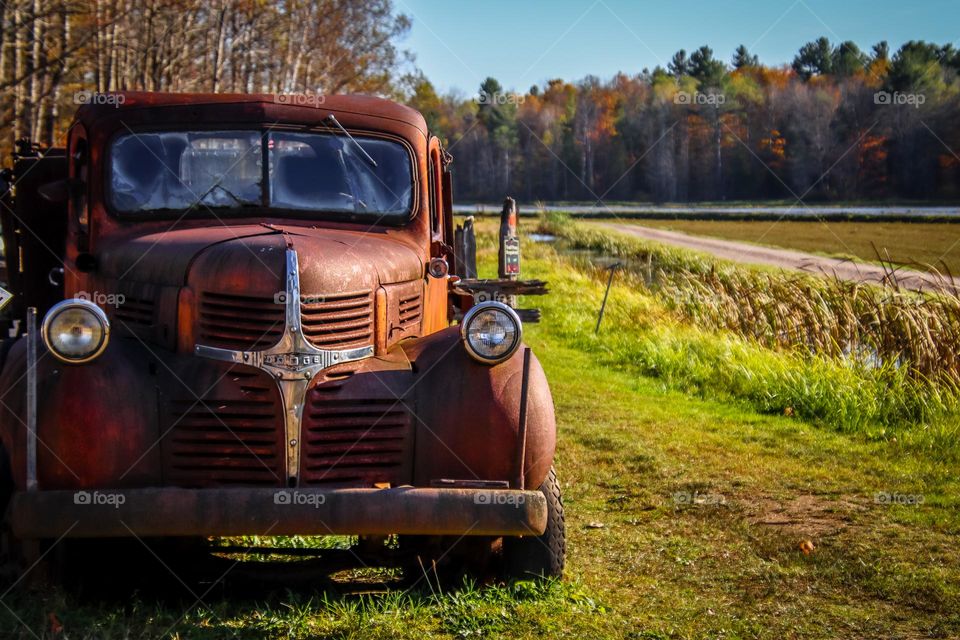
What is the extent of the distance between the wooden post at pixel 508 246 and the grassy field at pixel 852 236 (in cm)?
2130

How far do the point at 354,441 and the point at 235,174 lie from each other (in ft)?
6.77

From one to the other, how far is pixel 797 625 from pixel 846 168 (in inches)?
2542

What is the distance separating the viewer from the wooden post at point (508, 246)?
7348mm

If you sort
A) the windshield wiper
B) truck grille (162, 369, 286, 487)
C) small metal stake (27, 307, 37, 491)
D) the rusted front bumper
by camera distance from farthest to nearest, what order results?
the windshield wiper, truck grille (162, 369, 286, 487), small metal stake (27, 307, 37, 491), the rusted front bumper

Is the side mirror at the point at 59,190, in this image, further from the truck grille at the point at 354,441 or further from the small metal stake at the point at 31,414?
the truck grille at the point at 354,441

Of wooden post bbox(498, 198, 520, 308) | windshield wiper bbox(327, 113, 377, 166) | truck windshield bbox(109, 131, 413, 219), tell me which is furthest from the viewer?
wooden post bbox(498, 198, 520, 308)

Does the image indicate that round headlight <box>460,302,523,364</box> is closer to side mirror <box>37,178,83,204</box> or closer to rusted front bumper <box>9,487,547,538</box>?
rusted front bumper <box>9,487,547,538</box>

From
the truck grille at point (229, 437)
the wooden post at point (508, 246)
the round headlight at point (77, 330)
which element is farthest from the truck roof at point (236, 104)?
the truck grille at point (229, 437)

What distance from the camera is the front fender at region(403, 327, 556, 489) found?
5094 millimetres

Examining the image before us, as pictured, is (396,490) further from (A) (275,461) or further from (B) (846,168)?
(B) (846,168)

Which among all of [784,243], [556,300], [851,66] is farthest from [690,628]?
[851,66]

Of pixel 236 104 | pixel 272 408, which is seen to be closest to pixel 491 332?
pixel 272 408

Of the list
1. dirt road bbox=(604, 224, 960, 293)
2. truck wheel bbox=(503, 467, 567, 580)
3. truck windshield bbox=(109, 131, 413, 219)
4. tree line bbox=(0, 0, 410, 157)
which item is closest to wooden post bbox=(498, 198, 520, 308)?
truck windshield bbox=(109, 131, 413, 219)

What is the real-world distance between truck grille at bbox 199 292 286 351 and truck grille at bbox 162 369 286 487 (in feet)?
0.53
